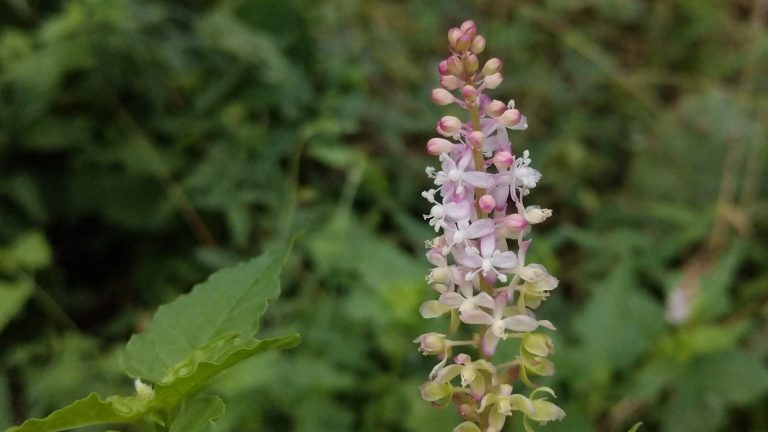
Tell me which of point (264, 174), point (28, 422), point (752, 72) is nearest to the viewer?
point (28, 422)

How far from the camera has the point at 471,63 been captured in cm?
94

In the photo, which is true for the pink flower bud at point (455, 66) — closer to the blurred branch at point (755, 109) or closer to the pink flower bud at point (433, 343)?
the pink flower bud at point (433, 343)

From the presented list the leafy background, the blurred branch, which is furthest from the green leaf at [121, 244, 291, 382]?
the blurred branch

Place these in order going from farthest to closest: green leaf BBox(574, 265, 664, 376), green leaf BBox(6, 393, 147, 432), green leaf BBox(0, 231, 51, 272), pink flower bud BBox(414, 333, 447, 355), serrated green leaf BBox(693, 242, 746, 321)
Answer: green leaf BBox(0, 231, 51, 272), serrated green leaf BBox(693, 242, 746, 321), green leaf BBox(574, 265, 664, 376), pink flower bud BBox(414, 333, 447, 355), green leaf BBox(6, 393, 147, 432)

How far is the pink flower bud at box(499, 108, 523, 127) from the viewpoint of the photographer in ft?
3.00

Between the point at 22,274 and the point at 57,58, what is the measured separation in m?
0.61

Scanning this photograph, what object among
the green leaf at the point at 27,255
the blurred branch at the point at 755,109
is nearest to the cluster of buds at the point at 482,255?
the green leaf at the point at 27,255

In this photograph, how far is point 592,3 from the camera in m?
3.77

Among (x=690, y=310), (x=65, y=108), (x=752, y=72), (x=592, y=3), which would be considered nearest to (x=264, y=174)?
(x=65, y=108)

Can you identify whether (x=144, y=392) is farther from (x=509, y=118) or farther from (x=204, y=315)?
(x=509, y=118)

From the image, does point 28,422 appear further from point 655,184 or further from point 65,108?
point 655,184

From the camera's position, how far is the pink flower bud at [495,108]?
3.01ft

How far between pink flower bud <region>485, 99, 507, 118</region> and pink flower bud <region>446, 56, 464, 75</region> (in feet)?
0.16

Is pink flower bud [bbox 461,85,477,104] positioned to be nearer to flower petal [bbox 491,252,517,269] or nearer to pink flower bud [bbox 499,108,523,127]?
pink flower bud [bbox 499,108,523,127]
